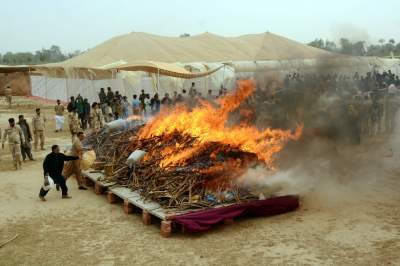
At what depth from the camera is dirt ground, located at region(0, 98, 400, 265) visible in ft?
23.2

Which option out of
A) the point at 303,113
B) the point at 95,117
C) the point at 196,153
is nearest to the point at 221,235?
the point at 196,153

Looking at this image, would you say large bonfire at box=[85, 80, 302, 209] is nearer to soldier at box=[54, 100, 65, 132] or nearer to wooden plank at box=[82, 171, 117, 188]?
wooden plank at box=[82, 171, 117, 188]

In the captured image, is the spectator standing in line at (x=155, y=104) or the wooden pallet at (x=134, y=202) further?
the spectator standing in line at (x=155, y=104)

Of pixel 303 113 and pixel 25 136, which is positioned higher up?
pixel 303 113

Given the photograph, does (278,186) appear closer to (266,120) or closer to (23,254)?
(266,120)

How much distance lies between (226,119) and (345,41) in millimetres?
5595

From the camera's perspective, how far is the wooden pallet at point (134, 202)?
Result: 8070 millimetres

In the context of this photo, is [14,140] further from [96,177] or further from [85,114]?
[85,114]

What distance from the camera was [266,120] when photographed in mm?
11648

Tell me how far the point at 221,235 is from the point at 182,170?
1985 mm

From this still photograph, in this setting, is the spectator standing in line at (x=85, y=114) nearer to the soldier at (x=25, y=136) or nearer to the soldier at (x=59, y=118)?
the soldier at (x=59, y=118)

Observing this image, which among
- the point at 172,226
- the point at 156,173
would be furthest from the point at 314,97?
the point at 172,226

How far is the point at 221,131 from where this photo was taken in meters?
10.6

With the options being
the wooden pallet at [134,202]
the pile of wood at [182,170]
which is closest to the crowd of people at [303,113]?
the wooden pallet at [134,202]
